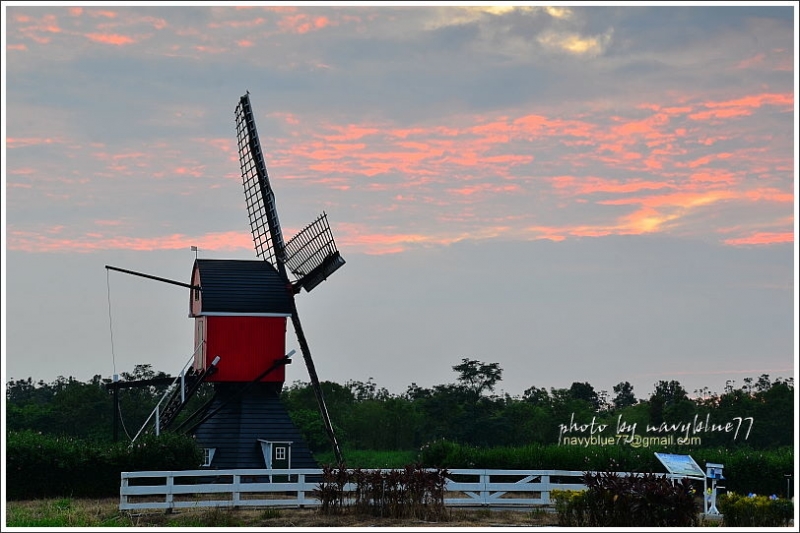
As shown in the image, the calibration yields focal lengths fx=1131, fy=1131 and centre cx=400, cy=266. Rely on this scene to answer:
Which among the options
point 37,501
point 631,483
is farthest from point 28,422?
point 631,483

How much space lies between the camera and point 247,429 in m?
32.9

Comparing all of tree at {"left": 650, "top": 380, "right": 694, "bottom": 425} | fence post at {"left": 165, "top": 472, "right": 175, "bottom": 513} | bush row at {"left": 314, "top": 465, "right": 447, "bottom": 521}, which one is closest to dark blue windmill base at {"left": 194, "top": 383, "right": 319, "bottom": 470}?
fence post at {"left": 165, "top": 472, "right": 175, "bottom": 513}

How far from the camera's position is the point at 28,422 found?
175ft

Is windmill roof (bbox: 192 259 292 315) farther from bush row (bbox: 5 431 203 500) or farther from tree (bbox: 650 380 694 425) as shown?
tree (bbox: 650 380 694 425)

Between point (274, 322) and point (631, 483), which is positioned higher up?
point (274, 322)

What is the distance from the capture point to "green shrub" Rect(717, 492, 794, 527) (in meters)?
21.9

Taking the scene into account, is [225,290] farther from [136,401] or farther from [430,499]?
[136,401]

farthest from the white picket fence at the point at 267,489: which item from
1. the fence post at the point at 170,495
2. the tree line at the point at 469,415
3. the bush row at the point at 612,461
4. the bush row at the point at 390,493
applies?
the tree line at the point at 469,415

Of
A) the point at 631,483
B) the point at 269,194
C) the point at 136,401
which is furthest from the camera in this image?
the point at 136,401

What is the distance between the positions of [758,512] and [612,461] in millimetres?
10598

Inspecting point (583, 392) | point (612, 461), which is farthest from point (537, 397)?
point (612, 461)

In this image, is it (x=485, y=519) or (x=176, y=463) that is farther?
(x=176, y=463)

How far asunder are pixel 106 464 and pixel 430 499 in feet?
32.1

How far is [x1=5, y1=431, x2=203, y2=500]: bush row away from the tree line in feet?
66.3
